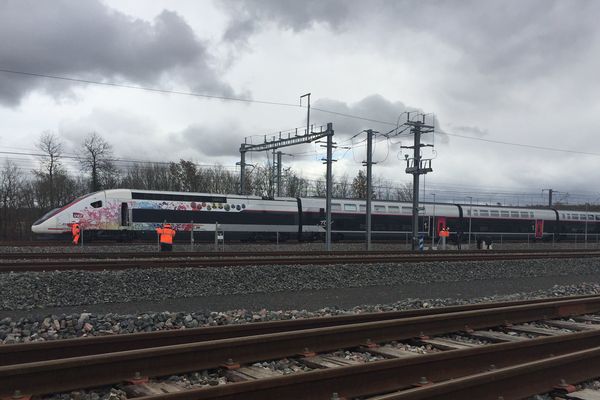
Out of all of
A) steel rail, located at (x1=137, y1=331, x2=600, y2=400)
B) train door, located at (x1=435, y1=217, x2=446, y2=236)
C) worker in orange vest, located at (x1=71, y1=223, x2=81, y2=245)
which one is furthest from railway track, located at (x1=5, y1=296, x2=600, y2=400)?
train door, located at (x1=435, y1=217, x2=446, y2=236)

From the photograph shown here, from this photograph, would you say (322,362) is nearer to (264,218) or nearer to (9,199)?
(264,218)

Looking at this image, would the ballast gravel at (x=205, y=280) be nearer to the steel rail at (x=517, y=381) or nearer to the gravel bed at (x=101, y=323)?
the gravel bed at (x=101, y=323)

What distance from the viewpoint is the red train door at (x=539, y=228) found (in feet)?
171

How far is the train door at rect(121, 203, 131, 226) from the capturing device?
33.1 m

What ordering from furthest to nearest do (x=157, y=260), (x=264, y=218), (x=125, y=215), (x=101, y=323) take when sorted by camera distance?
(x=264, y=218), (x=125, y=215), (x=157, y=260), (x=101, y=323)

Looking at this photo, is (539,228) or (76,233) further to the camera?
(539,228)

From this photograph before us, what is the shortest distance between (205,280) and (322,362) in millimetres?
8480

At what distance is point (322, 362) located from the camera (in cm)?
640

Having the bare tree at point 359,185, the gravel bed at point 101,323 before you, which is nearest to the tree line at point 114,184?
the bare tree at point 359,185

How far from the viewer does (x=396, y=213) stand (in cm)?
→ 4431

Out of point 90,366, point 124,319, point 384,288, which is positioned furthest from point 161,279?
point 90,366

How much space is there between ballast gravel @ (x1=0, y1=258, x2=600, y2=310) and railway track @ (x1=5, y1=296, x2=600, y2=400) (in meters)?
6.24

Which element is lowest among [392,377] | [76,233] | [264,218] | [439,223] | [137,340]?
[392,377]

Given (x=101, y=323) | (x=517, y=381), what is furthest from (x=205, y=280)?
(x=517, y=381)
